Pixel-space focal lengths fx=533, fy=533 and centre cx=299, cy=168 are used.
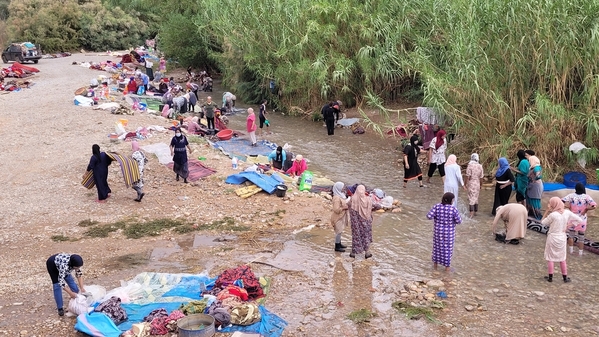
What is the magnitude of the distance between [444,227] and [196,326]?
12.9 feet

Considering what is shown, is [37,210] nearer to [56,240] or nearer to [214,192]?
[56,240]

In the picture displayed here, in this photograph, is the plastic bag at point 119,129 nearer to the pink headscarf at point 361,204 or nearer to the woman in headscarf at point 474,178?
the pink headscarf at point 361,204

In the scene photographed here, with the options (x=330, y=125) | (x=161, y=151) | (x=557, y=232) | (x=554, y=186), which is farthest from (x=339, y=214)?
(x=330, y=125)

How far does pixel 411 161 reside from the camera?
12.8 metres

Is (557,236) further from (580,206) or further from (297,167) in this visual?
(297,167)

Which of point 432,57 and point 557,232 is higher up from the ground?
point 432,57

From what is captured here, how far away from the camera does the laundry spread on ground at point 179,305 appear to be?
6438mm

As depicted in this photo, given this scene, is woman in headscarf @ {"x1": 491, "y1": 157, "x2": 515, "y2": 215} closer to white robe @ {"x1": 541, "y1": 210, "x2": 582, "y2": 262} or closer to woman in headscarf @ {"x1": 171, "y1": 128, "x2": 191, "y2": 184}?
white robe @ {"x1": 541, "y1": 210, "x2": 582, "y2": 262}

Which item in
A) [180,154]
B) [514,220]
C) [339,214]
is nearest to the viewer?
[339,214]

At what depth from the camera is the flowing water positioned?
269 inches

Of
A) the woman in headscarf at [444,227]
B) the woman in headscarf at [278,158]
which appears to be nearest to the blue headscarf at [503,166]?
the woman in headscarf at [444,227]

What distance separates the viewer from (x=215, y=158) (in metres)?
14.6

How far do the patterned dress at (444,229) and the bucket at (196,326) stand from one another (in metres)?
3.58

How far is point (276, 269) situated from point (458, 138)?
858 cm
